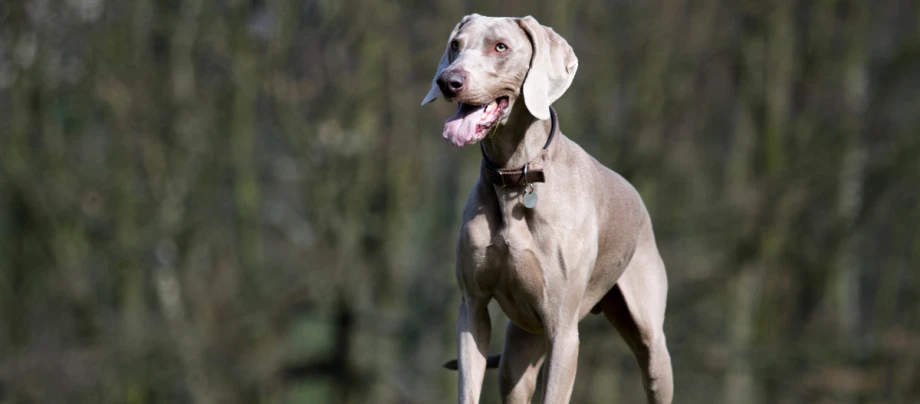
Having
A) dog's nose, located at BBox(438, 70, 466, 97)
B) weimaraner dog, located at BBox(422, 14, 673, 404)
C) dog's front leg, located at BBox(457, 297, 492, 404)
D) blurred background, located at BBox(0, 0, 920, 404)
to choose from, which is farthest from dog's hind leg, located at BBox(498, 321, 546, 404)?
blurred background, located at BBox(0, 0, 920, 404)

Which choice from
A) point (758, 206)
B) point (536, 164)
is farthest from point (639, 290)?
point (758, 206)

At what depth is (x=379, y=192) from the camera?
14.0 metres

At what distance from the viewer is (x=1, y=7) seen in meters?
12.0

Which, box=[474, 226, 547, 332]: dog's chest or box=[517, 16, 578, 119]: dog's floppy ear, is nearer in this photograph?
box=[517, 16, 578, 119]: dog's floppy ear

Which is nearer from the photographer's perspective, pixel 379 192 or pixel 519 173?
pixel 519 173

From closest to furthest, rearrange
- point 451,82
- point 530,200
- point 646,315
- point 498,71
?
point 451,82 → point 498,71 → point 530,200 → point 646,315

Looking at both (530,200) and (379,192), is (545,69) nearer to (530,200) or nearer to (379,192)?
(530,200)

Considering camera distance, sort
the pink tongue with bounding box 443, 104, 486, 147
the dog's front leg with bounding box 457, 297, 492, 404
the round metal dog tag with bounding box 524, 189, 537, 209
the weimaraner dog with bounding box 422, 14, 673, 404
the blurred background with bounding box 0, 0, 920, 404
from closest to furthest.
Result: 1. the pink tongue with bounding box 443, 104, 486, 147
2. the weimaraner dog with bounding box 422, 14, 673, 404
3. the round metal dog tag with bounding box 524, 189, 537, 209
4. the dog's front leg with bounding box 457, 297, 492, 404
5. the blurred background with bounding box 0, 0, 920, 404

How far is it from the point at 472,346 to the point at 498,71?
981mm

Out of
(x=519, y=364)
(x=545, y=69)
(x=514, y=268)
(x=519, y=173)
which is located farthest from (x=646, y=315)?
(x=545, y=69)

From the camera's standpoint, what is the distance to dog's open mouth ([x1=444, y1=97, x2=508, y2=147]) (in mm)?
3420

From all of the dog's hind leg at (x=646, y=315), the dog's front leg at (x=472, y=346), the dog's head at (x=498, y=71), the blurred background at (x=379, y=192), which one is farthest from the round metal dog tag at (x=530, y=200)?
the blurred background at (x=379, y=192)

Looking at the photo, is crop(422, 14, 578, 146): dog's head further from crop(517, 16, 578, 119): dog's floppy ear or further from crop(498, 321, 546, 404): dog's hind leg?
A: crop(498, 321, 546, 404): dog's hind leg

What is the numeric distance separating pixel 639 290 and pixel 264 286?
9.82 metres
